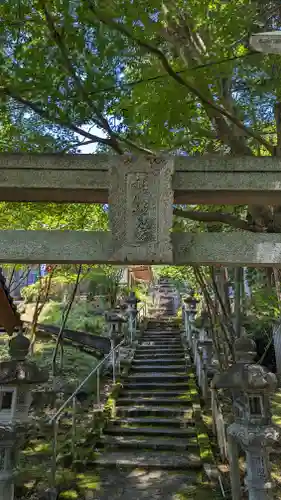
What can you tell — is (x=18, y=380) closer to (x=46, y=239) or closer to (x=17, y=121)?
(x=46, y=239)

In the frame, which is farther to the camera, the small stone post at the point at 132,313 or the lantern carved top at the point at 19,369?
the small stone post at the point at 132,313

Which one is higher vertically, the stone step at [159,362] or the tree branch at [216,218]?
the tree branch at [216,218]

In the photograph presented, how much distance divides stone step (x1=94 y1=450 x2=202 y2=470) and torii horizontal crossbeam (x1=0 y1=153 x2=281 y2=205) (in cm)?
549

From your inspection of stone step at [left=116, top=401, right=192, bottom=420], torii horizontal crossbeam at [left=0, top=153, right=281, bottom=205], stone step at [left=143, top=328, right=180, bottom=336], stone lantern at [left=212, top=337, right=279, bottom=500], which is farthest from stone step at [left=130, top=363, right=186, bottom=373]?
torii horizontal crossbeam at [left=0, top=153, right=281, bottom=205]

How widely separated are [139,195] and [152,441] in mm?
6310

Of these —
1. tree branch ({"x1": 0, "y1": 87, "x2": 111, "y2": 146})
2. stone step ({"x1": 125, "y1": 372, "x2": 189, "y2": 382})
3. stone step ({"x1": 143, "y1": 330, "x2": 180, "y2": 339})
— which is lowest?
stone step ({"x1": 125, "y1": 372, "x2": 189, "y2": 382})

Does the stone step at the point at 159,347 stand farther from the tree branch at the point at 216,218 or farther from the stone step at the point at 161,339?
the tree branch at the point at 216,218

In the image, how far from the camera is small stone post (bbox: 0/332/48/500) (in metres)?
3.98

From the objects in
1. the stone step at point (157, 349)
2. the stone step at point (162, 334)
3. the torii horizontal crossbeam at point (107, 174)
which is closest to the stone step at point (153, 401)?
the stone step at point (157, 349)

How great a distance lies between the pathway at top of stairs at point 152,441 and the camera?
243 inches

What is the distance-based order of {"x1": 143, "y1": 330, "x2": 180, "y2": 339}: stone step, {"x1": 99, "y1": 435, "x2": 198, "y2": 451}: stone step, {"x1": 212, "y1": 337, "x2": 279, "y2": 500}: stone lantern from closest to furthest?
{"x1": 212, "y1": 337, "x2": 279, "y2": 500}: stone lantern → {"x1": 99, "y1": 435, "x2": 198, "y2": 451}: stone step → {"x1": 143, "y1": 330, "x2": 180, "y2": 339}: stone step

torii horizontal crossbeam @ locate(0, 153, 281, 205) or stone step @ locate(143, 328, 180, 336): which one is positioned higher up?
torii horizontal crossbeam @ locate(0, 153, 281, 205)

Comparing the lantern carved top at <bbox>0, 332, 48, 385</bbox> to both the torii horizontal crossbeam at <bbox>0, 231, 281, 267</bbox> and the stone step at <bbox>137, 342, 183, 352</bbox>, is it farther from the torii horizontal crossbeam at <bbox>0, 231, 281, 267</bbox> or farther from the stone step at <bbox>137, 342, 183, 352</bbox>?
the stone step at <bbox>137, 342, 183, 352</bbox>

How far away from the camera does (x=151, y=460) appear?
699cm
